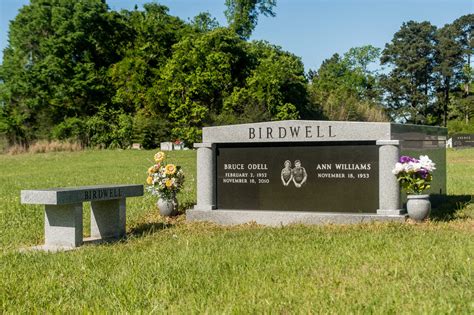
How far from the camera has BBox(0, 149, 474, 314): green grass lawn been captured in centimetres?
479

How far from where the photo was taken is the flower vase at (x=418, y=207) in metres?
9.05

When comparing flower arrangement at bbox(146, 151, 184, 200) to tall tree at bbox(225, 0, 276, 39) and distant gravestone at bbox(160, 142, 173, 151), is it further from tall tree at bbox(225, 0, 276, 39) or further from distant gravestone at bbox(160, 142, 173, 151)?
tall tree at bbox(225, 0, 276, 39)

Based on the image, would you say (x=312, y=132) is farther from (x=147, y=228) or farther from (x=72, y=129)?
(x=72, y=129)

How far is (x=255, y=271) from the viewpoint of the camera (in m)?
5.82

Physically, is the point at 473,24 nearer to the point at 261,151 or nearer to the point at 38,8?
the point at 38,8

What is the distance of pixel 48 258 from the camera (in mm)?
7184

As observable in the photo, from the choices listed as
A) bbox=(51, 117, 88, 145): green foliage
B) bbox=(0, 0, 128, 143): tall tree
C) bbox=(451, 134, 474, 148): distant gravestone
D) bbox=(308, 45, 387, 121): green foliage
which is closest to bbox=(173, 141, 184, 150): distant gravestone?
bbox=(51, 117, 88, 145): green foliage

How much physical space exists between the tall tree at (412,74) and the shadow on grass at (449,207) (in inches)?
2719

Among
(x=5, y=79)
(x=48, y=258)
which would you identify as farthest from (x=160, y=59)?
(x=48, y=258)

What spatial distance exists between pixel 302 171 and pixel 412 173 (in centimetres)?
174

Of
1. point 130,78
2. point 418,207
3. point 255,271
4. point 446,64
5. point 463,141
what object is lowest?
point 255,271

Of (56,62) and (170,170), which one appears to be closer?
(170,170)

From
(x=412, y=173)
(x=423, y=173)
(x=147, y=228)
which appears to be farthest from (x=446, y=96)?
(x=147, y=228)

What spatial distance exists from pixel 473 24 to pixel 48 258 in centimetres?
8300
